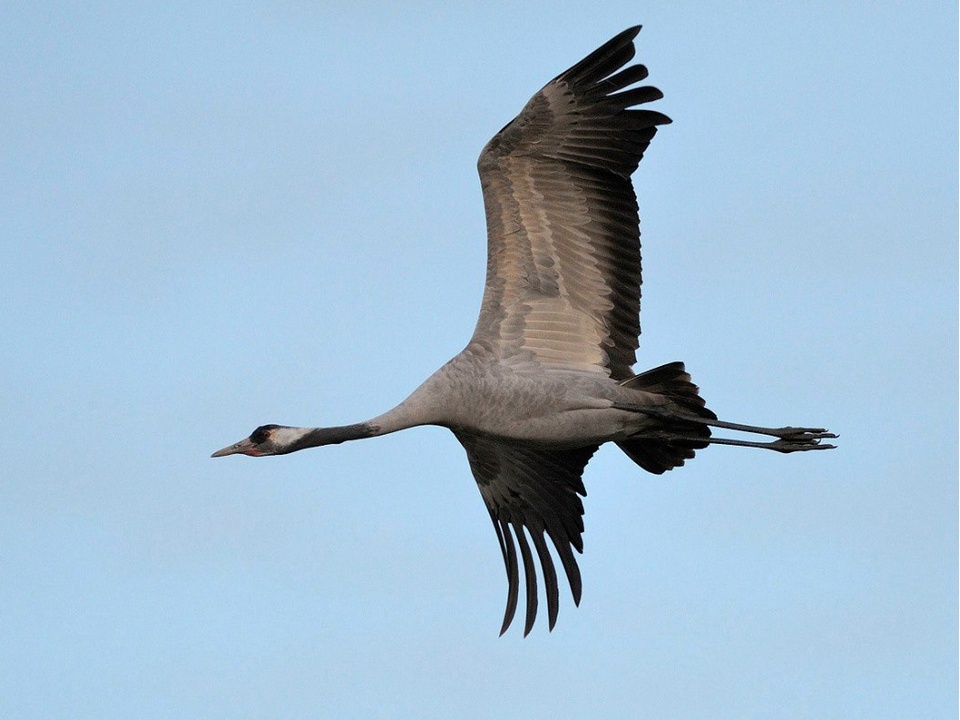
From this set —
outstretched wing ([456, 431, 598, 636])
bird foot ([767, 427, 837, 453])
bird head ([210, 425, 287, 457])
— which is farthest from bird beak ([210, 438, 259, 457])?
bird foot ([767, 427, 837, 453])

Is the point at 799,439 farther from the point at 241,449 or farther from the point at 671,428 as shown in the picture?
the point at 241,449

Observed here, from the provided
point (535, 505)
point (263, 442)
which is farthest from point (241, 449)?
point (535, 505)

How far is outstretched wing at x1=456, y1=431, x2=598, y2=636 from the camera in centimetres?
1459

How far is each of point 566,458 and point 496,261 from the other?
1.89 m

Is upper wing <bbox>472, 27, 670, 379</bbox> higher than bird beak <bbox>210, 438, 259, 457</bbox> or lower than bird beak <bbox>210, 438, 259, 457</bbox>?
higher

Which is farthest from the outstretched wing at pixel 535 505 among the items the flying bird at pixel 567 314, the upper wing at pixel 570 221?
the upper wing at pixel 570 221

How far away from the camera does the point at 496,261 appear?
1369 centimetres

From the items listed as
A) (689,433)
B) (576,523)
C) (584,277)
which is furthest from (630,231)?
(576,523)

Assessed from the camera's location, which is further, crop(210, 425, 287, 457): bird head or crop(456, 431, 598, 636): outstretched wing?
crop(456, 431, 598, 636): outstretched wing

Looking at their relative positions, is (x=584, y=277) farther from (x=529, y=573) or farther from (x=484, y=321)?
(x=529, y=573)

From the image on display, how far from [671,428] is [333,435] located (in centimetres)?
250

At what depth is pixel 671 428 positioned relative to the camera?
45.2 ft

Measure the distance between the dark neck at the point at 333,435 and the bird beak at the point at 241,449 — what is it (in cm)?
29

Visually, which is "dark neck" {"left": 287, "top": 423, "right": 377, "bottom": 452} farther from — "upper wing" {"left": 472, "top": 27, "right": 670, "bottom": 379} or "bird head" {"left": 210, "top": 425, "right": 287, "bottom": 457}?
"upper wing" {"left": 472, "top": 27, "right": 670, "bottom": 379}
